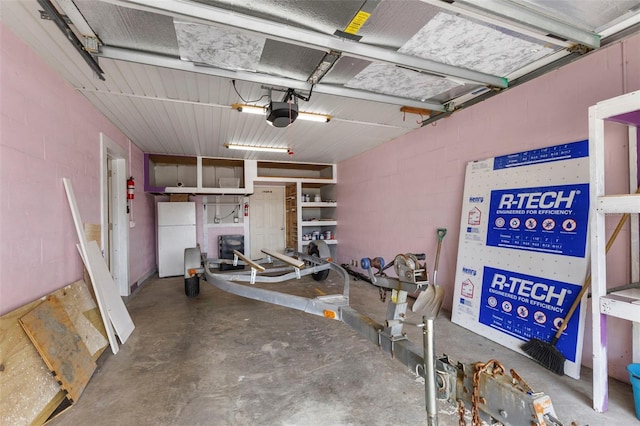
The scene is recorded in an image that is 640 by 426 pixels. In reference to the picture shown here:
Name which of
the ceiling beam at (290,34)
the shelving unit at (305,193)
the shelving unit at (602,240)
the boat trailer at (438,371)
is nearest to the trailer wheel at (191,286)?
the shelving unit at (305,193)

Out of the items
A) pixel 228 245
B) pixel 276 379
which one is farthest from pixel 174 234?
pixel 276 379

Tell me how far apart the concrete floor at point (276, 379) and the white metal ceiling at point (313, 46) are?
8.50 ft

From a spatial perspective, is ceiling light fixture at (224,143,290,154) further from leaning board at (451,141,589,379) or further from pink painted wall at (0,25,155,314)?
leaning board at (451,141,589,379)

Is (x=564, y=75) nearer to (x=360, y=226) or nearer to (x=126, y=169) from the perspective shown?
(x=360, y=226)

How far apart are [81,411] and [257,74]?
9.74ft

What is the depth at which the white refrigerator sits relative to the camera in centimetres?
605

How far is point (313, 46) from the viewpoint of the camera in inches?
79.1

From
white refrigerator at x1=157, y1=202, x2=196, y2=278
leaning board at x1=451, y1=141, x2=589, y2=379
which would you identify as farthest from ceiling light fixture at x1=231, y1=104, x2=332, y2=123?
white refrigerator at x1=157, y1=202, x2=196, y2=278

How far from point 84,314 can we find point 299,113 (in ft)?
10.4

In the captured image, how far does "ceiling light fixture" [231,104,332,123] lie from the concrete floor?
2.65 m

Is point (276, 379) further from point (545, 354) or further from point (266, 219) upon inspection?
point (266, 219)

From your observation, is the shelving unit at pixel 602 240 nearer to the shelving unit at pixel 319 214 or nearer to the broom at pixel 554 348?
the broom at pixel 554 348

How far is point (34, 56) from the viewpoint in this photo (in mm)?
2232

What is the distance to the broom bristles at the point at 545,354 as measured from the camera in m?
2.27
